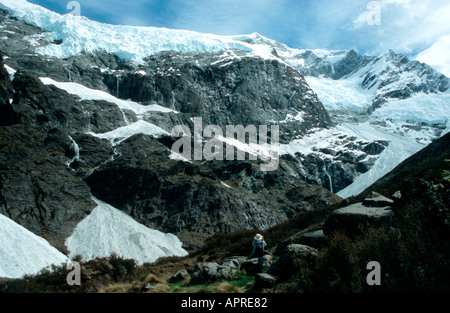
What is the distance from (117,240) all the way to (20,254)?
74.0 ft

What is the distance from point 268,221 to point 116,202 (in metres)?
35.2

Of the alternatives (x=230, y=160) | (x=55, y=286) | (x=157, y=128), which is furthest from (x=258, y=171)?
(x=55, y=286)

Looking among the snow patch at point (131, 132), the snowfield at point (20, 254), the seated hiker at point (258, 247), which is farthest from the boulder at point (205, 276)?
the snow patch at point (131, 132)

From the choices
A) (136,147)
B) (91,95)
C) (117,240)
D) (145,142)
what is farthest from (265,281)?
(91,95)

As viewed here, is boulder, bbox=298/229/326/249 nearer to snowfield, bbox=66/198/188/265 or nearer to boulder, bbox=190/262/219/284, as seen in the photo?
boulder, bbox=190/262/219/284

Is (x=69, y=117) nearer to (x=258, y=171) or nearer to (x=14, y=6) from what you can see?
(x=258, y=171)

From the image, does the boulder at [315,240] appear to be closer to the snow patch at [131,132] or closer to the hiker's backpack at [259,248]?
the hiker's backpack at [259,248]

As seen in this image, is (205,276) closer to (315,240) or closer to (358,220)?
(315,240)

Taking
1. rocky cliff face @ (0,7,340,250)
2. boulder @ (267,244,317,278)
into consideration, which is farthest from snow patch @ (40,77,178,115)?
boulder @ (267,244,317,278)

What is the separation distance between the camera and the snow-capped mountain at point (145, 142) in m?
63.3

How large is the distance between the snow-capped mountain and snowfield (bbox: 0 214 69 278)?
44.8 feet

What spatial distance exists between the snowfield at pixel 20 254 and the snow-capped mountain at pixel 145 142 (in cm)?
1365

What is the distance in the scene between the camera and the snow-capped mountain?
63281 millimetres

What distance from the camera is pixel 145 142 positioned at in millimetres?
101750
